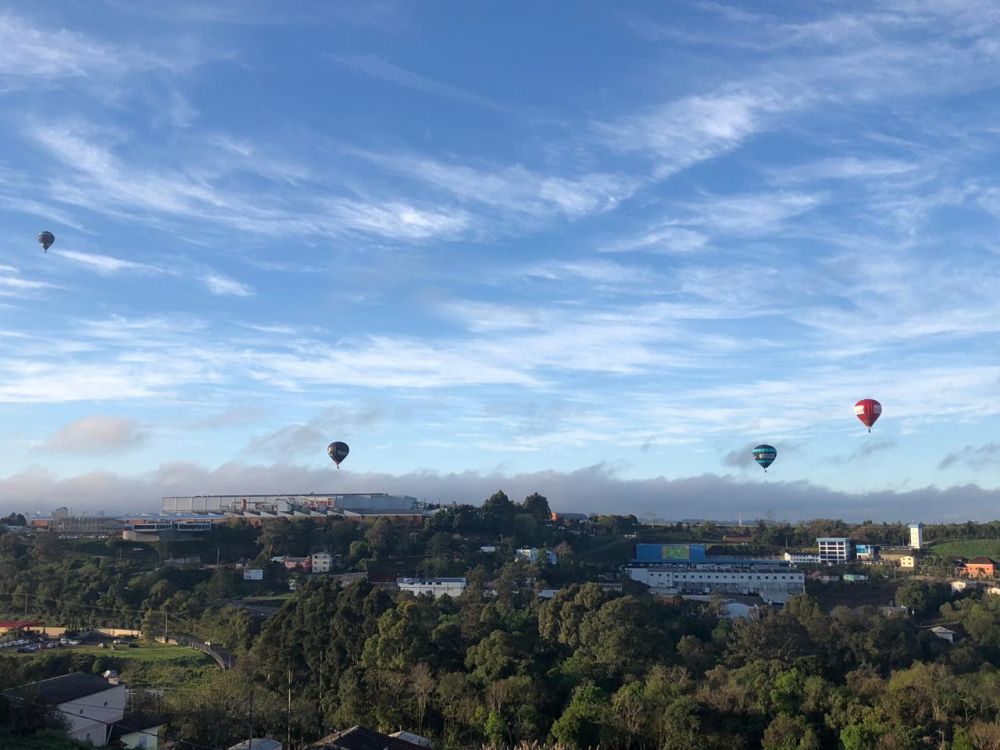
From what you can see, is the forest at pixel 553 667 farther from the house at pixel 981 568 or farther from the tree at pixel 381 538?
the house at pixel 981 568

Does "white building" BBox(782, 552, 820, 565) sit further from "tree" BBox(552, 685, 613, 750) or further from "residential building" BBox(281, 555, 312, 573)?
"tree" BBox(552, 685, 613, 750)

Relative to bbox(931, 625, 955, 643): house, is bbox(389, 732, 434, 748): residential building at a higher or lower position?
lower

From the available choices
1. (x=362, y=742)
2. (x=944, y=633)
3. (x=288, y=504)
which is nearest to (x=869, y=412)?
(x=944, y=633)

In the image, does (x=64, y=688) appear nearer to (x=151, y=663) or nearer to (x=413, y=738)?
(x=413, y=738)

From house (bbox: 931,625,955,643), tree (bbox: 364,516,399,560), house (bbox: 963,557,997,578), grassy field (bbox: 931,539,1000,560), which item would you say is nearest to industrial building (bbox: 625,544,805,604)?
house (bbox: 963,557,997,578)

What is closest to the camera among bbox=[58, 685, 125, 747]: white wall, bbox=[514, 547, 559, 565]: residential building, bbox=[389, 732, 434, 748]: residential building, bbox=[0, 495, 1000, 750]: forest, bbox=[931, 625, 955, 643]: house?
bbox=[58, 685, 125, 747]: white wall

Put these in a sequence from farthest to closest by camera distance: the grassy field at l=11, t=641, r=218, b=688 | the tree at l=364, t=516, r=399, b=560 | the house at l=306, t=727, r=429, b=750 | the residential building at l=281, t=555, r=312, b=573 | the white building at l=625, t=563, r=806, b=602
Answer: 1. the tree at l=364, t=516, r=399, b=560
2. the white building at l=625, t=563, r=806, b=602
3. the residential building at l=281, t=555, r=312, b=573
4. the grassy field at l=11, t=641, r=218, b=688
5. the house at l=306, t=727, r=429, b=750
